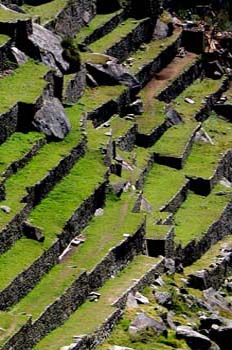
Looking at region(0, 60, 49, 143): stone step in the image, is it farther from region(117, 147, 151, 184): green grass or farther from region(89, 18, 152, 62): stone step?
region(89, 18, 152, 62): stone step

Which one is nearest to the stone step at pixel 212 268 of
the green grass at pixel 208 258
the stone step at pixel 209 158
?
the green grass at pixel 208 258

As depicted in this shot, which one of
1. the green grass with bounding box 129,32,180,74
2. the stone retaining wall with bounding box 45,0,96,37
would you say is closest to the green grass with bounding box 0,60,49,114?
the stone retaining wall with bounding box 45,0,96,37

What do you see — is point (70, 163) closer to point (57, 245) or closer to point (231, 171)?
point (57, 245)

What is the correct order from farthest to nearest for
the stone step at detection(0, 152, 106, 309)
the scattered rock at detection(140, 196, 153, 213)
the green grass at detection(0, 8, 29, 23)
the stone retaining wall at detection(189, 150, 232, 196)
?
the stone retaining wall at detection(189, 150, 232, 196)
the green grass at detection(0, 8, 29, 23)
the scattered rock at detection(140, 196, 153, 213)
the stone step at detection(0, 152, 106, 309)

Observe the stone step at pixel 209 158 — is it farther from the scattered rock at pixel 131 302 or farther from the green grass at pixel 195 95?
the scattered rock at pixel 131 302

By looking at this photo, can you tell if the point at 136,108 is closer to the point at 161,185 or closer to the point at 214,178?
the point at 214,178
